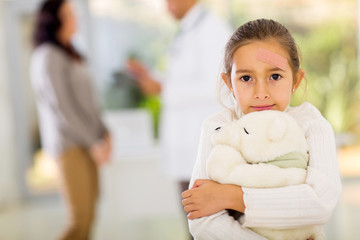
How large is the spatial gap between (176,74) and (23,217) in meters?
2.93

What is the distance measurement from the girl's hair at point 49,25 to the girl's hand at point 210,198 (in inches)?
72.1

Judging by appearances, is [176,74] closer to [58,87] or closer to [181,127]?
[181,127]

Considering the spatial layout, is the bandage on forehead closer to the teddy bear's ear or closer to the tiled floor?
the teddy bear's ear

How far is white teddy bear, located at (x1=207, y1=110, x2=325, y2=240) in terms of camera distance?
857 mm

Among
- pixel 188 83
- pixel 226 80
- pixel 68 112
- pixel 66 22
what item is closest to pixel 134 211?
pixel 68 112

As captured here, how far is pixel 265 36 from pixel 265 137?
0.19 m

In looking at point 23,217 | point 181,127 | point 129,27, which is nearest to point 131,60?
point 129,27

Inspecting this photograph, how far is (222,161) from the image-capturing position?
33.9 inches

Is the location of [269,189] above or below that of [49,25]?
below

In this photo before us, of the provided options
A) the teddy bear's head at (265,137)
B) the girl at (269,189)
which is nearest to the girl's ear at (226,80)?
the girl at (269,189)

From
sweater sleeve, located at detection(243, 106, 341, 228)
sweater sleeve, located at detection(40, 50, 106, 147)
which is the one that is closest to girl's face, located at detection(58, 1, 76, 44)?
sweater sleeve, located at detection(40, 50, 106, 147)

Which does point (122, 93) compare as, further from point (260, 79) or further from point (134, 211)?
point (260, 79)

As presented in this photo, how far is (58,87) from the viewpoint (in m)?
2.41

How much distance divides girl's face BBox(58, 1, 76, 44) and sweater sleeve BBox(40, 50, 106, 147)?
0.14 m
